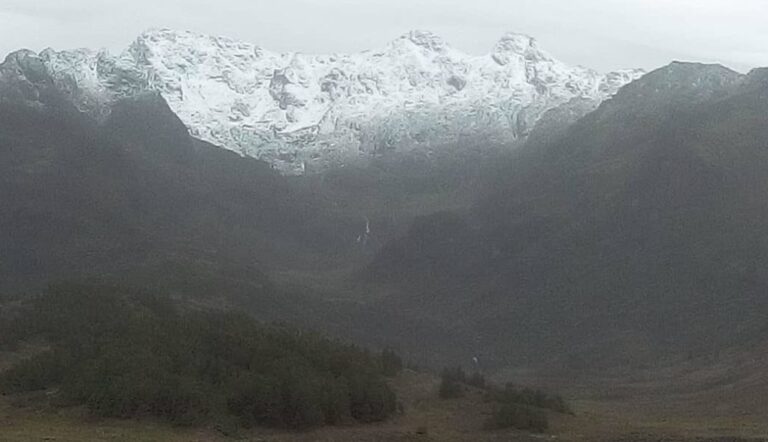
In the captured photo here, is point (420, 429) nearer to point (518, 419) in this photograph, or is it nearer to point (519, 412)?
point (518, 419)

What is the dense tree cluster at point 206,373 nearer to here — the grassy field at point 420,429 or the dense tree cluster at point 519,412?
the grassy field at point 420,429

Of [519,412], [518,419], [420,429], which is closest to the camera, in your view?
[420,429]

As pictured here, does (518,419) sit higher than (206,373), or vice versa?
(206,373)

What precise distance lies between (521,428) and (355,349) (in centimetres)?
3148

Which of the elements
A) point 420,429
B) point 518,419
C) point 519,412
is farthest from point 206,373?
point 519,412

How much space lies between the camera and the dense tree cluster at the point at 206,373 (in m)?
98.1

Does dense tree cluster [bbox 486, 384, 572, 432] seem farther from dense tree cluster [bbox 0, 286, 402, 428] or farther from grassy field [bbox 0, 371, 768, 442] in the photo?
dense tree cluster [bbox 0, 286, 402, 428]

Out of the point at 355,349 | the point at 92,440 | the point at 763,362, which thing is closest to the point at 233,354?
the point at 355,349

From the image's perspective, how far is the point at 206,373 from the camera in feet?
355

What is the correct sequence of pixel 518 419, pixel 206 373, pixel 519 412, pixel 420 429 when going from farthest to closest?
1. pixel 206 373
2. pixel 519 412
3. pixel 518 419
4. pixel 420 429

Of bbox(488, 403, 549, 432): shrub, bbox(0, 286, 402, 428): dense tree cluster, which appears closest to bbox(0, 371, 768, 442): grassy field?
bbox(488, 403, 549, 432): shrub

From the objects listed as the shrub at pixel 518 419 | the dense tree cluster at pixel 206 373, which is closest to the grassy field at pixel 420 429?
the shrub at pixel 518 419

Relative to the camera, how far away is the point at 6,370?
117 metres

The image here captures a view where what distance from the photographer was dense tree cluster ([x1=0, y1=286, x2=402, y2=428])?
9806 centimetres
